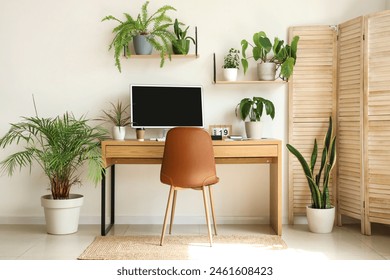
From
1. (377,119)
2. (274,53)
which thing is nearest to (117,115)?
(274,53)

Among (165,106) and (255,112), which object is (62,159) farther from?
(255,112)

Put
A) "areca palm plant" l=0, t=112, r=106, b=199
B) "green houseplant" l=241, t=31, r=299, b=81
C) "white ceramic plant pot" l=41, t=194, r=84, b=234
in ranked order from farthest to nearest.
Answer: "green houseplant" l=241, t=31, r=299, b=81 → "white ceramic plant pot" l=41, t=194, r=84, b=234 → "areca palm plant" l=0, t=112, r=106, b=199

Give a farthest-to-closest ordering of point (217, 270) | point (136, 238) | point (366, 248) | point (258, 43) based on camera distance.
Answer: point (258, 43) < point (136, 238) < point (366, 248) < point (217, 270)

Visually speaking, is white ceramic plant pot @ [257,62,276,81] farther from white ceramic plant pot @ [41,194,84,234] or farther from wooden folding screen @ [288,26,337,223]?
white ceramic plant pot @ [41,194,84,234]

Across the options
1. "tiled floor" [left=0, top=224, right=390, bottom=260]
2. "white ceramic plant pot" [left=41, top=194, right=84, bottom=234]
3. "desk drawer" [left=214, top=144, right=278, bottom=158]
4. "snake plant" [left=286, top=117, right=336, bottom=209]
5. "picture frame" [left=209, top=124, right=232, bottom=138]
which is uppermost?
"picture frame" [left=209, top=124, right=232, bottom=138]

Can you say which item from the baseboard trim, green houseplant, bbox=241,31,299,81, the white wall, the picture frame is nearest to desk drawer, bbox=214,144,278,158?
the picture frame

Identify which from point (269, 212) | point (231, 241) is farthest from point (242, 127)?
point (231, 241)

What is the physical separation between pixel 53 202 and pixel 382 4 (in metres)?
3.36

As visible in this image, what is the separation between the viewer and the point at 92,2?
460 cm

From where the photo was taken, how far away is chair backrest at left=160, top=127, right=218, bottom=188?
381 cm

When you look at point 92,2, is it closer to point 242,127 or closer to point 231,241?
point 242,127

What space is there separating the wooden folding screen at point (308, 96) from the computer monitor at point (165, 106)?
873 millimetres

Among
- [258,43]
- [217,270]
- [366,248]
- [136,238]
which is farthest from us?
[258,43]

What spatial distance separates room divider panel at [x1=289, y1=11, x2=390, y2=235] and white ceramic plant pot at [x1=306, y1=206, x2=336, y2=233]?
235 millimetres
